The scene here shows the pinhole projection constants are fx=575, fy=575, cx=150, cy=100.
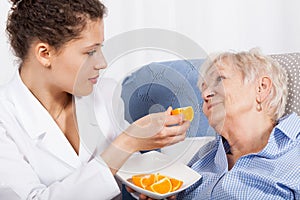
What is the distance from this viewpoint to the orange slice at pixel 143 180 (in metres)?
1.55

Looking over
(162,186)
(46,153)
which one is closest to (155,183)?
(162,186)

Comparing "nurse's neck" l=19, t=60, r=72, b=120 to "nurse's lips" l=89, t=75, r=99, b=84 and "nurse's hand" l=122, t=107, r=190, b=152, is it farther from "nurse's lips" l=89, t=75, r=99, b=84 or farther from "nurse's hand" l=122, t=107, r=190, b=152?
"nurse's hand" l=122, t=107, r=190, b=152

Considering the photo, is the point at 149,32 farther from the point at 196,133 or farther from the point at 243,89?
the point at 243,89

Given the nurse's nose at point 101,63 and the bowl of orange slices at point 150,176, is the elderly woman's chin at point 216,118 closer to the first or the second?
the bowl of orange slices at point 150,176

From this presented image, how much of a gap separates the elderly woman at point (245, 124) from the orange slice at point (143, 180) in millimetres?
203

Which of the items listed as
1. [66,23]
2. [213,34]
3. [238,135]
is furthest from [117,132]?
[213,34]

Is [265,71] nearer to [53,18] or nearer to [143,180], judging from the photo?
[143,180]

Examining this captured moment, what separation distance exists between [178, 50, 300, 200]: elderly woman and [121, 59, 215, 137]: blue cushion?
0.11m

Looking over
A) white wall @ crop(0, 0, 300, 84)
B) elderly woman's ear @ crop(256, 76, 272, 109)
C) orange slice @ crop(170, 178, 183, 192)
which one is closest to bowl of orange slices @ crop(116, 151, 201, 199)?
orange slice @ crop(170, 178, 183, 192)

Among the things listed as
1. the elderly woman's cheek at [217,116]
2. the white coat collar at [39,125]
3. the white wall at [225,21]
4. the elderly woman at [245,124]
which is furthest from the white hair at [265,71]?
the white wall at [225,21]

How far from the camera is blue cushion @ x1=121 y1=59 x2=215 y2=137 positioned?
56.6 inches

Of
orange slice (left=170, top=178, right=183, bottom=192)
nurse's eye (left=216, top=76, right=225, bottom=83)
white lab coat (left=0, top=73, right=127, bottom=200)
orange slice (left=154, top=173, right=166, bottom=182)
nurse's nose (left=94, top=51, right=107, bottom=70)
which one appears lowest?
orange slice (left=170, top=178, right=183, bottom=192)

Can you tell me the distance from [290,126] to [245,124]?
0.14 meters

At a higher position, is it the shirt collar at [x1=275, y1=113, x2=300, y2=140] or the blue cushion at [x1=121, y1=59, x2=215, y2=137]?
the blue cushion at [x1=121, y1=59, x2=215, y2=137]
